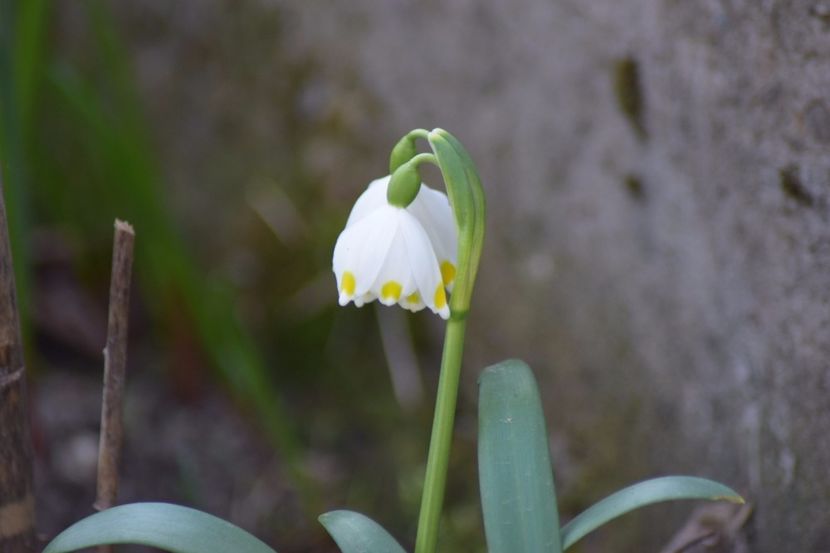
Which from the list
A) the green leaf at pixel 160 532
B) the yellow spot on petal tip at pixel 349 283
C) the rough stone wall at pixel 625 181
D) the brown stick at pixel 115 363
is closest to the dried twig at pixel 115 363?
the brown stick at pixel 115 363

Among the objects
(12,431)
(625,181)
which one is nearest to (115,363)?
(12,431)

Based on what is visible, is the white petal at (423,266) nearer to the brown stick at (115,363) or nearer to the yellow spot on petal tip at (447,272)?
the yellow spot on petal tip at (447,272)

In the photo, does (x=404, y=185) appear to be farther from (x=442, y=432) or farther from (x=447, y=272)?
(x=442, y=432)

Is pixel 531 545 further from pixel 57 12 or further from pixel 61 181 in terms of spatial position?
pixel 57 12

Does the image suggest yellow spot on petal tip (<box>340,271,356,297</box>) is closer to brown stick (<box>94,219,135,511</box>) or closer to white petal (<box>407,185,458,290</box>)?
white petal (<box>407,185,458,290</box>)

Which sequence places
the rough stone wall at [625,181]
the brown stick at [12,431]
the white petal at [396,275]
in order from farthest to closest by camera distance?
the rough stone wall at [625,181] → the brown stick at [12,431] → the white petal at [396,275]

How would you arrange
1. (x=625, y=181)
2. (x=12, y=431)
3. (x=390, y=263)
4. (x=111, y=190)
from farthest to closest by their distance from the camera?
(x=111, y=190) → (x=625, y=181) → (x=12, y=431) → (x=390, y=263)
